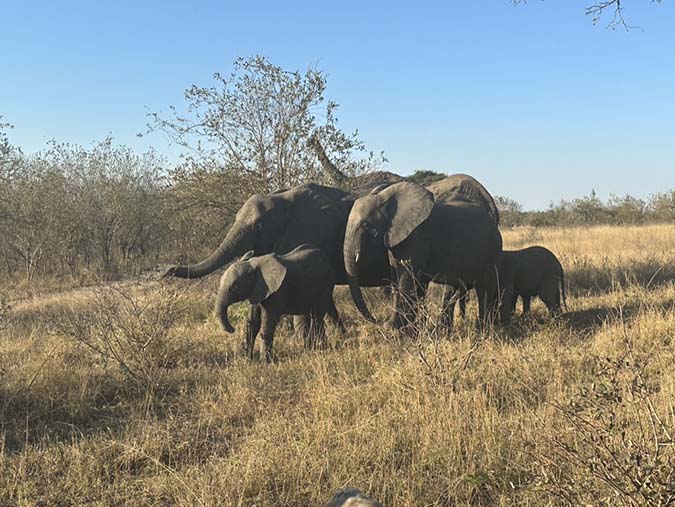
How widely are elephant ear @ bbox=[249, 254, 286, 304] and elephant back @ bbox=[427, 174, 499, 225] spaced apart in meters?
4.28

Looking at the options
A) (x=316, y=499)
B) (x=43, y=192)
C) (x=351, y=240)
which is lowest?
(x=316, y=499)

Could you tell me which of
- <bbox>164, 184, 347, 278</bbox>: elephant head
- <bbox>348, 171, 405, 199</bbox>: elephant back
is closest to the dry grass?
<bbox>164, 184, 347, 278</bbox>: elephant head

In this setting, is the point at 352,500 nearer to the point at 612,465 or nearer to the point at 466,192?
the point at 612,465

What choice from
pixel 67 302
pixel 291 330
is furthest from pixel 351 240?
pixel 67 302

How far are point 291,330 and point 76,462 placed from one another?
194 inches

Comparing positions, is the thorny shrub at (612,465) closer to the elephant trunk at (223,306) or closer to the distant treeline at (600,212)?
the elephant trunk at (223,306)

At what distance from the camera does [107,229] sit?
20250 millimetres

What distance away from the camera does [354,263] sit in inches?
322

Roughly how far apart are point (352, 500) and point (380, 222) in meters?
5.69

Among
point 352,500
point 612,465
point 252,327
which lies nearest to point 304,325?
point 252,327

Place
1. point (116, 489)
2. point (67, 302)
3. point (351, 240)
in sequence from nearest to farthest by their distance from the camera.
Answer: point (116, 489), point (351, 240), point (67, 302)

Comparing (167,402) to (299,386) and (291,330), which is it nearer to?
(299,386)

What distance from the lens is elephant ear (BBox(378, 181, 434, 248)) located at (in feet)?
26.7

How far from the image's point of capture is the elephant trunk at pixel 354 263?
8180mm
